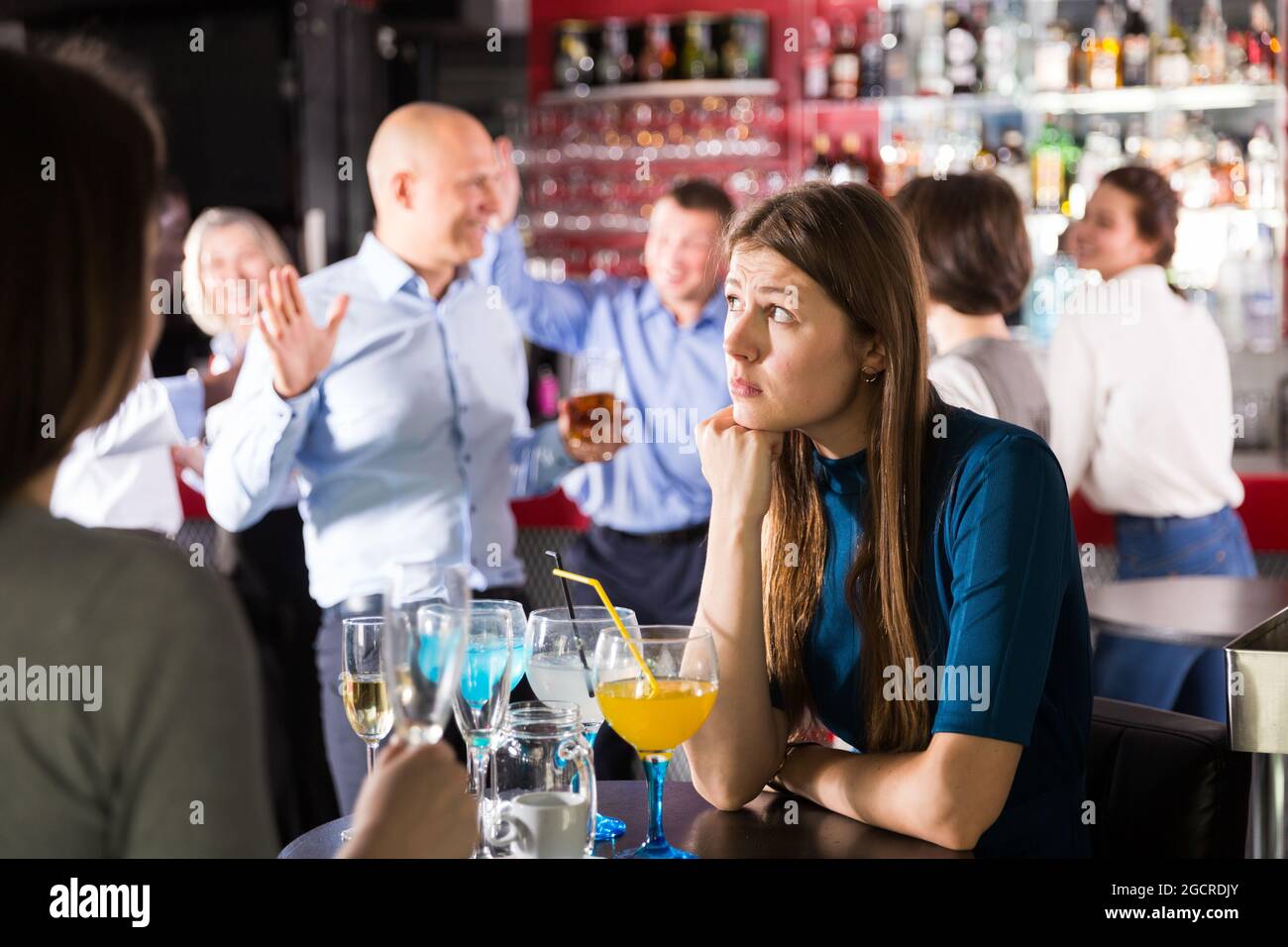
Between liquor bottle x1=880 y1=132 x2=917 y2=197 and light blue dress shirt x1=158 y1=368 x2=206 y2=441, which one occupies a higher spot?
liquor bottle x1=880 y1=132 x2=917 y2=197

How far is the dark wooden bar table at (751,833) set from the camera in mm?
1297

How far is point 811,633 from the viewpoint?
1574 millimetres

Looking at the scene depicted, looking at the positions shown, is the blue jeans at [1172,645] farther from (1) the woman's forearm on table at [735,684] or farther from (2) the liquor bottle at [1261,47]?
(2) the liquor bottle at [1261,47]

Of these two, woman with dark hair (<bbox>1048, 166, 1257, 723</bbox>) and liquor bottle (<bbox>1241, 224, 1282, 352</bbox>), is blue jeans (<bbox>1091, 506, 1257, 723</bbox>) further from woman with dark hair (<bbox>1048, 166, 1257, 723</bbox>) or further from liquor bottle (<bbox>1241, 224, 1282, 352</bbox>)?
liquor bottle (<bbox>1241, 224, 1282, 352</bbox>)

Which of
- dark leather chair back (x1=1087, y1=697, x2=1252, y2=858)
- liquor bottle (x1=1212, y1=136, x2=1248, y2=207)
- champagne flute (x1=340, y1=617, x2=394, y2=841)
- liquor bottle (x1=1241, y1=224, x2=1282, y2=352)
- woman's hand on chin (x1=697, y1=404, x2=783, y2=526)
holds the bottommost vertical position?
dark leather chair back (x1=1087, y1=697, x2=1252, y2=858)

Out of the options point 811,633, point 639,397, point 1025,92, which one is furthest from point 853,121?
point 811,633

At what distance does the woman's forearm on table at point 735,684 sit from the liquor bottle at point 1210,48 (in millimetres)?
4184

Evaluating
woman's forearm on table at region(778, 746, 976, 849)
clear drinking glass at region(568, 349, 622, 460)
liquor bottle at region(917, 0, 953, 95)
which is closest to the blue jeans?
clear drinking glass at region(568, 349, 622, 460)

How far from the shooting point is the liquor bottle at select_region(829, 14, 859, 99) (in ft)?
17.9

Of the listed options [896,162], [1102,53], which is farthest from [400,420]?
[1102,53]

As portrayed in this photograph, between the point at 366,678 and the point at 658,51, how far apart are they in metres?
4.89

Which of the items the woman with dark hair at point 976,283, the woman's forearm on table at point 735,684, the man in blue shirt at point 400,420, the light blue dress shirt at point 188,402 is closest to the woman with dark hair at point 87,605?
the woman's forearm on table at point 735,684

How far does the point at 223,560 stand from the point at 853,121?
338 cm

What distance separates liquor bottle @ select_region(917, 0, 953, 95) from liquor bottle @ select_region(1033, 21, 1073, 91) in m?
0.35
